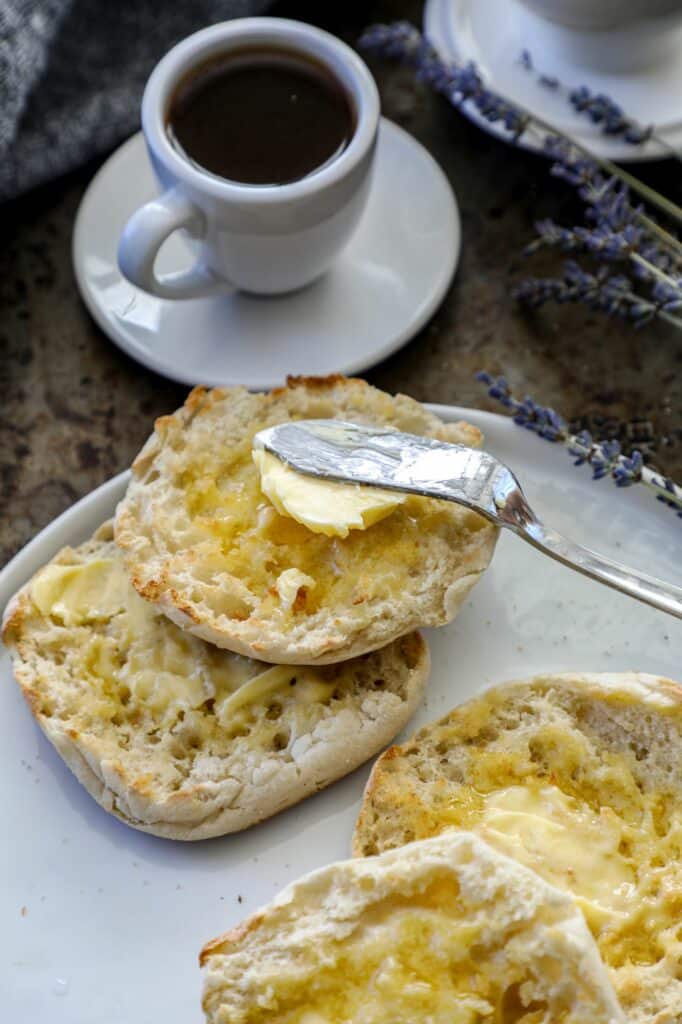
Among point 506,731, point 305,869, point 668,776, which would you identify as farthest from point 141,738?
point 668,776

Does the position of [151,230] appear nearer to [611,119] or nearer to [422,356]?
[422,356]

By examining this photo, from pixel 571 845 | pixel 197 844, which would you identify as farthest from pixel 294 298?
pixel 571 845

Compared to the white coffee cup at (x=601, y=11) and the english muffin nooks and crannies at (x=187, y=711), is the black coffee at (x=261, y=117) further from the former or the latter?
the english muffin nooks and crannies at (x=187, y=711)

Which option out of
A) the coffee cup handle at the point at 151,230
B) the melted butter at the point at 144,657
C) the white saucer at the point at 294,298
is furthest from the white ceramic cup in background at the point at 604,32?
the melted butter at the point at 144,657

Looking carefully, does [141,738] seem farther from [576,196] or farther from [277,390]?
[576,196]

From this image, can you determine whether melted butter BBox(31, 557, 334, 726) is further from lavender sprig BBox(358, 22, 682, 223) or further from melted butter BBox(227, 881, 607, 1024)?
lavender sprig BBox(358, 22, 682, 223)

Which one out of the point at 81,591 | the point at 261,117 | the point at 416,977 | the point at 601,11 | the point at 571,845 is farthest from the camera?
the point at 601,11

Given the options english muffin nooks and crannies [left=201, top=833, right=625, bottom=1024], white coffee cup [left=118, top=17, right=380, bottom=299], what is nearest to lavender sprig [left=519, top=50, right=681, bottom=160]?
white coffee cup [left=118, top=17, right=380, bottom=299]

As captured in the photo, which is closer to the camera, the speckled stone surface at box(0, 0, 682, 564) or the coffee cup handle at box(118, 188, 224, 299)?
the coffee cup handle at box(118, 188, 224, 299)
